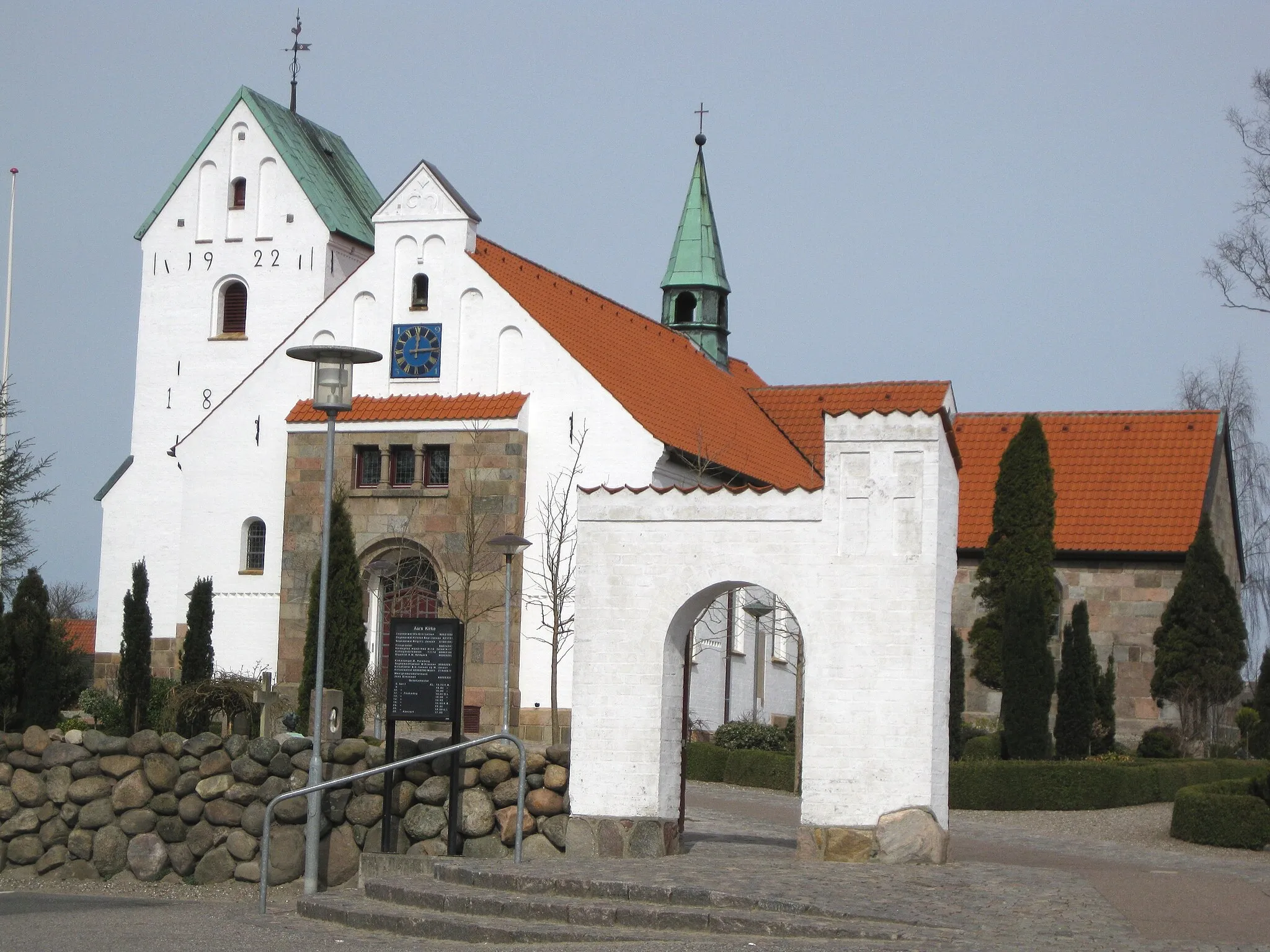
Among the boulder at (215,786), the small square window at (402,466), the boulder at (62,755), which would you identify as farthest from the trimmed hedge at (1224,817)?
the small square window at (402,466)

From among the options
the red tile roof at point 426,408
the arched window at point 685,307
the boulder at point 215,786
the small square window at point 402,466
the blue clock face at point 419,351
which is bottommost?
the boulder at point 215,786

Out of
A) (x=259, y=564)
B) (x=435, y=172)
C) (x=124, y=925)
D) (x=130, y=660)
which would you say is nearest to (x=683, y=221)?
(x=435, y=172)

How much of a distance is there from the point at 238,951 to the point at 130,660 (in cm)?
1849

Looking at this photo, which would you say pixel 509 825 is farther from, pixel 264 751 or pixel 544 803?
pixel 264 751

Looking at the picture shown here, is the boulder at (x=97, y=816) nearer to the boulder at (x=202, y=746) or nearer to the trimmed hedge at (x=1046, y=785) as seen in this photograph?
the boulder at (x=202, y=746)

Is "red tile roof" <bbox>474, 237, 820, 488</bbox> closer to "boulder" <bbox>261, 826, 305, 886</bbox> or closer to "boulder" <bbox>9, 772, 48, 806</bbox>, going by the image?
"boulder" <bbox>9, 772, 48, 806</bbox>

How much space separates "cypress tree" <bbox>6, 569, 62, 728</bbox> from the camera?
26156 mm

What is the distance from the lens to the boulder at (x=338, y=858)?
1538 centimetres

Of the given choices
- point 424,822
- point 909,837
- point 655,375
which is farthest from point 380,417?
point 909,837

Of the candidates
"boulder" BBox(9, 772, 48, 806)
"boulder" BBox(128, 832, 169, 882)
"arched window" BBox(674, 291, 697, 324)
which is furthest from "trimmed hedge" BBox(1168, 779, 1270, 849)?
"arched window" BBox(674, 291, 697, 324)

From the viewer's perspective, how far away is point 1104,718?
91.8 ft

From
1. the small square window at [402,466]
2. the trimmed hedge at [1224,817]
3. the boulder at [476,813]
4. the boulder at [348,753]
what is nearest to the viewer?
the boulder at [476,813]

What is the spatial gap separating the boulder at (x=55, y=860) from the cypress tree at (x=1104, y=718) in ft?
55.2

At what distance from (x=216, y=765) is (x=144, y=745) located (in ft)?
2.76
